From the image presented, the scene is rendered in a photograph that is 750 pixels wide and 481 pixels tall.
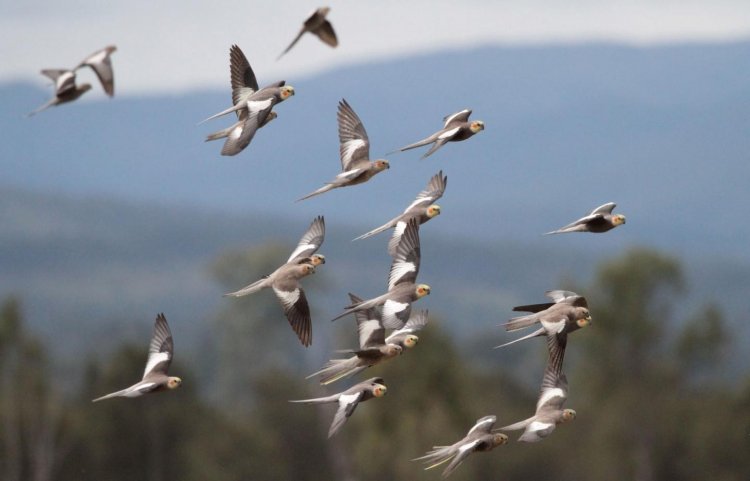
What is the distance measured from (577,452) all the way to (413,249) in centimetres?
5696

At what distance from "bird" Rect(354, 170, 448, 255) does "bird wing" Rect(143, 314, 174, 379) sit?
260cm

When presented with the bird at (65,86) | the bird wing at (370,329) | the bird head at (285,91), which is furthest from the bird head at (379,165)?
the bird at (65,86)

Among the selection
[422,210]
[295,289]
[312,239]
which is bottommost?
[295,289]

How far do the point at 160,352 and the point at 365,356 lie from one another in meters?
2.51

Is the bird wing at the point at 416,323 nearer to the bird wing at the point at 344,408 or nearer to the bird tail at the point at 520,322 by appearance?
the bird wing at the point at 344,408

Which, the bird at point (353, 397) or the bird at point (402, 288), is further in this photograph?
the bird at point (402, 288)

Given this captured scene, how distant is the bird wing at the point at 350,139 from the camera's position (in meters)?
19.2

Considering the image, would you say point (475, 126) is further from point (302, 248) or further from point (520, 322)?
point (520, 322)

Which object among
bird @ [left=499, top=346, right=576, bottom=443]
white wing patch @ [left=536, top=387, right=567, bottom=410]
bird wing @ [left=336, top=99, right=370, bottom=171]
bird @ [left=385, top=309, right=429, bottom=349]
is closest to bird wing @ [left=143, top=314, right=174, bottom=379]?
bird @ [left=385, top=309, right=429, bottom=349]

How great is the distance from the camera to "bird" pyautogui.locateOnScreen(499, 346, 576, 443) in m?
17.9

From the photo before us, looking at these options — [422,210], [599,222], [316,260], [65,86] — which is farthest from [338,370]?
[65,86]

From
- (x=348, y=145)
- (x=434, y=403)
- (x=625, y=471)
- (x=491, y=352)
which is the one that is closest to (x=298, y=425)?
(x=434, y=403)

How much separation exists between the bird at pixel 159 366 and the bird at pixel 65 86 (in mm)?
2790

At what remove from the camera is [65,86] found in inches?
737
